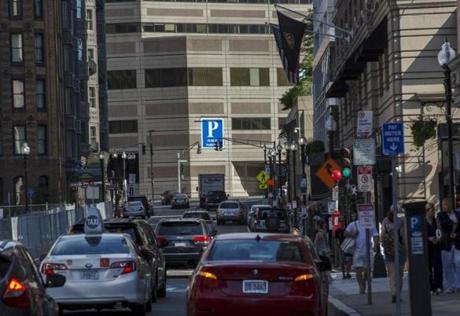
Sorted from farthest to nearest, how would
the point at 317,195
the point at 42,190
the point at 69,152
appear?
the point at 69,152 → the point at 42,190 → the point at 317,195

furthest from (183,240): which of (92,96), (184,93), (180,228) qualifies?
(184,93)

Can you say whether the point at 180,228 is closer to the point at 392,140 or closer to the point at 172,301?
the point at 172,301

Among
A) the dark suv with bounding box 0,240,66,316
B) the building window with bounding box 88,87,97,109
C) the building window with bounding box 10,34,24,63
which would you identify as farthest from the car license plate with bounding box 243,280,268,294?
the building window with bounding box 88,87,97,109

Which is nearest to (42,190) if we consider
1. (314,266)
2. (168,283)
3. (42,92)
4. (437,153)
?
(42,92)

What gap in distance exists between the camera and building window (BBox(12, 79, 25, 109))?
79875mm

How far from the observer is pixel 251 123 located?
140750mm

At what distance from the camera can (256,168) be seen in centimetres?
14312

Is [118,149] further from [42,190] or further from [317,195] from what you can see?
[317,195]

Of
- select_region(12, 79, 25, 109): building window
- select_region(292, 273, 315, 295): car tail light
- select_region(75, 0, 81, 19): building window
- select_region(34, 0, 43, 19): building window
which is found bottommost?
select_region(292, 273, 315, 295): car tail light

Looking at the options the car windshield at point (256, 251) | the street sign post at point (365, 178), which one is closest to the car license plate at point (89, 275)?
the car windshield at point (256, 251)

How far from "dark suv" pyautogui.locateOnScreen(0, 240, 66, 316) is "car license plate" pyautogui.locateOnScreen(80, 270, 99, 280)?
7.38m

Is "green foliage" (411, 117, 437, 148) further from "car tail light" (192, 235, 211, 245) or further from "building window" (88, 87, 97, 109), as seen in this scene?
"building window" (88, 87, 97, 109)

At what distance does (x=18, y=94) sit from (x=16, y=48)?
3027mm

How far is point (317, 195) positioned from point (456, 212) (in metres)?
28.7
